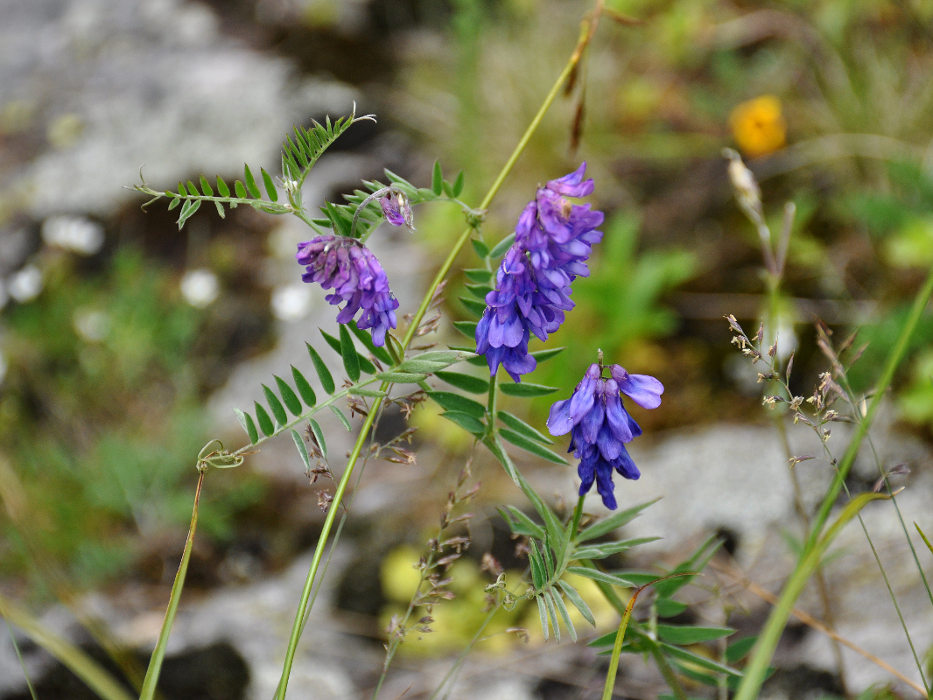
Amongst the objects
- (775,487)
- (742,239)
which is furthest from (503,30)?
(775,487)

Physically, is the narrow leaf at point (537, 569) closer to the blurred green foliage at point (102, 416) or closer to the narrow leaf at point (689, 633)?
the narrow leaf at point (689, 633)

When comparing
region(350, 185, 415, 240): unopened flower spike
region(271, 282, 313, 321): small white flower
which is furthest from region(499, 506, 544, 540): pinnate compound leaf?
region(271, 282, 313, 321): small white flower

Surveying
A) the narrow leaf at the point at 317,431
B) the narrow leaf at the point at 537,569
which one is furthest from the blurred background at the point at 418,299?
the narrow leaf at the point at 537,569

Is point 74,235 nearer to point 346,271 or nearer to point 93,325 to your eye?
point 93,325

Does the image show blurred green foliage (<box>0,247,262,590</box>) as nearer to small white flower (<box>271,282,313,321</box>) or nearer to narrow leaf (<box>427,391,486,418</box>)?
small white flower (<box>271,282,313,321</box>)

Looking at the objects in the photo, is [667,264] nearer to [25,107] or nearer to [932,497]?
[932,497]

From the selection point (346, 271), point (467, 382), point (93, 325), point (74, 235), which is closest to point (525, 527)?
point (467, 382)
